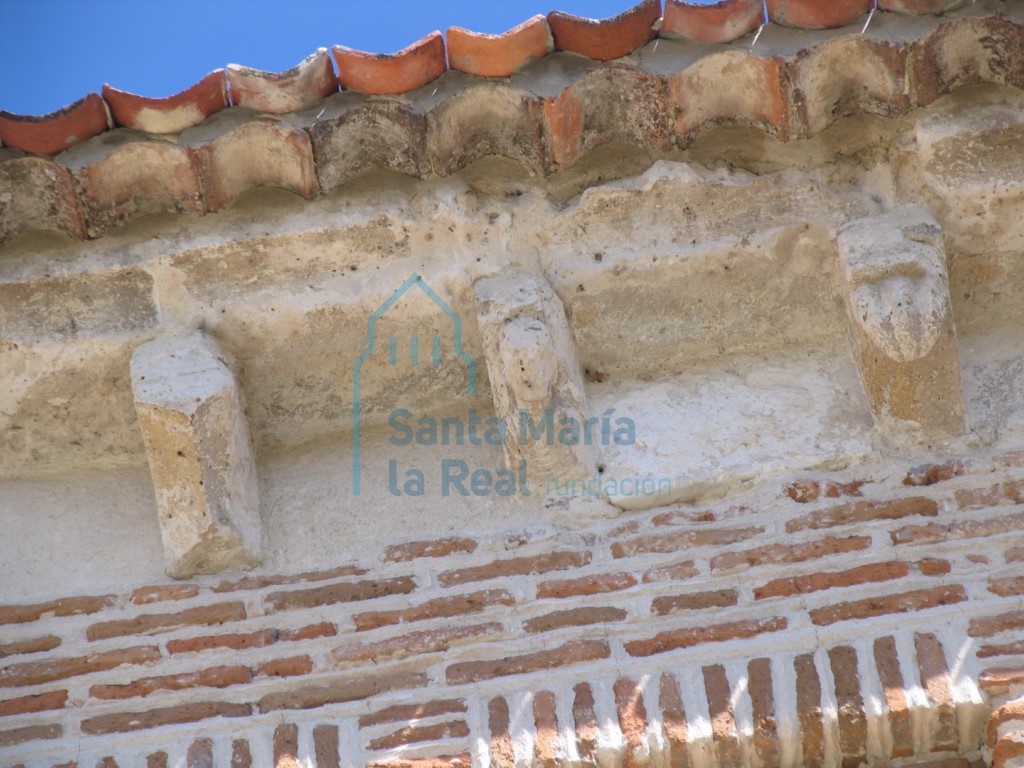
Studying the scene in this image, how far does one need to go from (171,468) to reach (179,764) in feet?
2.23

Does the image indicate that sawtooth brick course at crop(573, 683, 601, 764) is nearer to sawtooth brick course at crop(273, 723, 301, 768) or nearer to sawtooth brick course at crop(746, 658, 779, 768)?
sawtooth brick course at crop(746, 658, 779, 768)

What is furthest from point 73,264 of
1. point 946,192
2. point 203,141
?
point 946,192

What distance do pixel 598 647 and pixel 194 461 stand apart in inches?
40.7

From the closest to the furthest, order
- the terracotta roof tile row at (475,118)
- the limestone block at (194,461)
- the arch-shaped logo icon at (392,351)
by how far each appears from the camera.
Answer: the limestone block at (194,461)
the terracotta roof tile row at (475,118)
the arch-shaped logo icon at (392,351)

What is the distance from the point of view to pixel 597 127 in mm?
3297

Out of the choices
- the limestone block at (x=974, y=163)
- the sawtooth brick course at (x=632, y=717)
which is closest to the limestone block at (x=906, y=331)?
the limestone block at (x=974, y=163)

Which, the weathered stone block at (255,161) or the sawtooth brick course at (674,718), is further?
the weathered stone block at (255,161)

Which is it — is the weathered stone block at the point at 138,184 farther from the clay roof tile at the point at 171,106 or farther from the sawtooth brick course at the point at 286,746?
the sawtooth brick course at the point at 286,746

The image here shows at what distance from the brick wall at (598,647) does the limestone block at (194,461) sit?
90mm

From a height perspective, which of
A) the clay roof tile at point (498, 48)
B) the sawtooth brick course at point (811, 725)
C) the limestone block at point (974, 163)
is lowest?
the sawtooth brick course at point (811, 725)

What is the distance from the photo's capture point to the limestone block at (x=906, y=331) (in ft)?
10.2

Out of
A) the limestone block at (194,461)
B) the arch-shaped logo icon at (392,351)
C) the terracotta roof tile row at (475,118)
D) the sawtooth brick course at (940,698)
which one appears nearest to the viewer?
the sawtooth brick course at (940,698)

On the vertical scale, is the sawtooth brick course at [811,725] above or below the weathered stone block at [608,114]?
below

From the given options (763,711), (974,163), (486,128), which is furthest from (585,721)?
(974,163)
